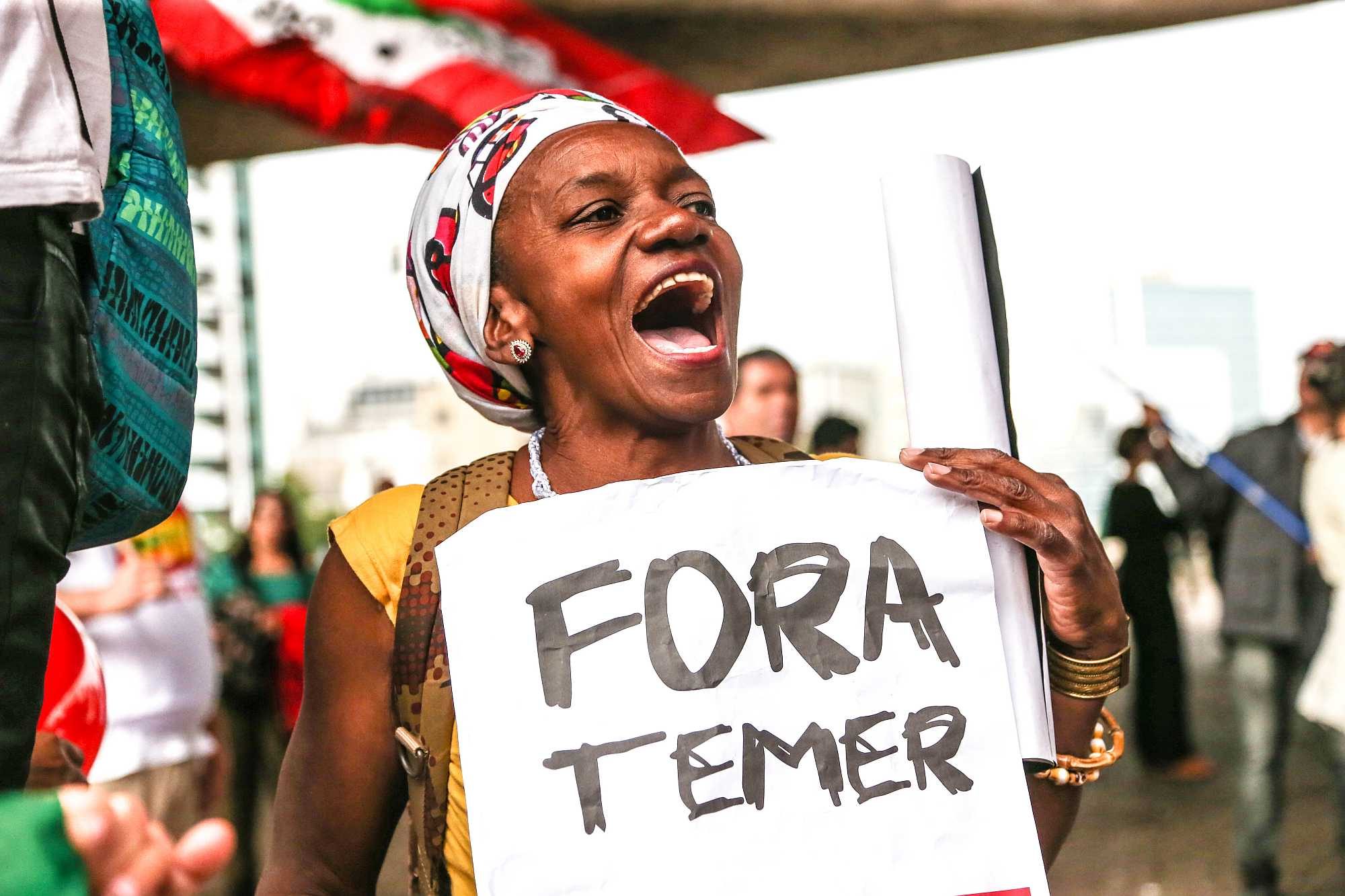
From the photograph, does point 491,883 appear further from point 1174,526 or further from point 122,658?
point 1174,526

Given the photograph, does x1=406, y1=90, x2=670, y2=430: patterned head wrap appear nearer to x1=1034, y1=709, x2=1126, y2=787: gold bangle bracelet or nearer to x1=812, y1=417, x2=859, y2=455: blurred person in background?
x1=1034, y1=709, x2=1126, y2=787: gold bangle bracelet

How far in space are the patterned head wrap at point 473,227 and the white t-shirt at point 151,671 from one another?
2.81 meters

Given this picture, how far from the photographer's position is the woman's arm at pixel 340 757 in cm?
155

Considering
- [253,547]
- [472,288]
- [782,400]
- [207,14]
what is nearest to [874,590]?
[472,288]

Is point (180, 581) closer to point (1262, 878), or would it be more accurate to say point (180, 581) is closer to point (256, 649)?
point (256, 649)

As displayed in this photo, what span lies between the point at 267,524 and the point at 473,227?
539 centimetres

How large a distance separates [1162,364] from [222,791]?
5.85 meters

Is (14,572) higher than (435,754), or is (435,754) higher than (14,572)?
(14,572)

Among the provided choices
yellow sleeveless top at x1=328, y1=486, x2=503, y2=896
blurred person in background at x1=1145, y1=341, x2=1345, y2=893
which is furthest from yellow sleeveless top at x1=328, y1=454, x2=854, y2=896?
blurred person in background at x1=1145, y1=341, x2=1345, y2=893

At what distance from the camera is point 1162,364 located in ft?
27.1

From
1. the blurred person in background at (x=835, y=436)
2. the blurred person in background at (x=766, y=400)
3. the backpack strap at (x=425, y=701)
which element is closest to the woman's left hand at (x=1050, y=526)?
the backpack strap at (x=425, y=701)

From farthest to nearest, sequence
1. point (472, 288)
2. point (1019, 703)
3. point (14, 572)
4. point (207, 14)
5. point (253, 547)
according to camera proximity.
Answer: point (253, 547), point (207, 14), point (472, 288), point (1019, 703), point (14, 572)

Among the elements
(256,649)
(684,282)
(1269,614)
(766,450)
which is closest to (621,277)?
(684,282)

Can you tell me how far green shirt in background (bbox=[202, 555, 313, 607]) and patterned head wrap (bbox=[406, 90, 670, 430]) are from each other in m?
4.97
